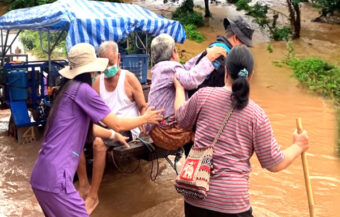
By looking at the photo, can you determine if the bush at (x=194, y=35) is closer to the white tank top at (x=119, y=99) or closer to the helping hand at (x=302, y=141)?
the white tank top at (x=119, y=99)

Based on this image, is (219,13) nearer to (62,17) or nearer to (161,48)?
(62,17)

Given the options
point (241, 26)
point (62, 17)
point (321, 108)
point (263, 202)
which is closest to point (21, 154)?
point (62, 17)

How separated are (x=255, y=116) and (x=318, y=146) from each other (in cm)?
529

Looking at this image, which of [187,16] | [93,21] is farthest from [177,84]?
[187,16]

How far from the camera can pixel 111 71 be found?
4152mm

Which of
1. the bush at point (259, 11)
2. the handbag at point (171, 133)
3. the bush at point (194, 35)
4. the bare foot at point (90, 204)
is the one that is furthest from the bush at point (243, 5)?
the handbag at point (171, 133)

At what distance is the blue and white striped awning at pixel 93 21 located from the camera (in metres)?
6.12

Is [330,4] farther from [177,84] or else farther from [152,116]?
[152,116]

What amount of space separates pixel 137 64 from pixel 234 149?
4980mm

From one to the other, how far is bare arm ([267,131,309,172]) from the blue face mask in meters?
2.46

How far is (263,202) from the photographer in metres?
4.61

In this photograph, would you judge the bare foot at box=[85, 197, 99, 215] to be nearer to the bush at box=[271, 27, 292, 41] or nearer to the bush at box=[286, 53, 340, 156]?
the bush at box=[286, 53, 340, 156]

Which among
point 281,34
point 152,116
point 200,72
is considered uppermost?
point 200,72

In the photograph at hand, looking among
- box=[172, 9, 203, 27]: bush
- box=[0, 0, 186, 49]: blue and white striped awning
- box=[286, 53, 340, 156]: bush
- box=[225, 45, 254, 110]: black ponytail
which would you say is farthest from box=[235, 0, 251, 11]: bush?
box=[225, 45, 254, 110]: black ponytail
